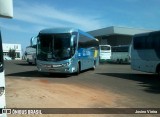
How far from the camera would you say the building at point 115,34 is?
66.5 metres

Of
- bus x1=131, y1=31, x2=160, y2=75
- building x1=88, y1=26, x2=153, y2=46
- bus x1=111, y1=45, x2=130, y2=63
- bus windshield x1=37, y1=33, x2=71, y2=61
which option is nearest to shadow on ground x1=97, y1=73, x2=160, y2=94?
bus x1=131, y1=31, x2=160, y2=75

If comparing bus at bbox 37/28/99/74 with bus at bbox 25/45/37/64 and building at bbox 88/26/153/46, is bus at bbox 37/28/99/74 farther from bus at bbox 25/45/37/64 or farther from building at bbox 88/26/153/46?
building at bbox 88/26/153/46

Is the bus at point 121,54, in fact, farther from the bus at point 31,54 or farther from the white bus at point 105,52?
the bus at point 31,54

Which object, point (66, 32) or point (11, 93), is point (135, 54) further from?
point (11, 93)

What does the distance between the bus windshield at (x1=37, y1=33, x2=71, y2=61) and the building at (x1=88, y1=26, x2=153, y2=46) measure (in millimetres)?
44848

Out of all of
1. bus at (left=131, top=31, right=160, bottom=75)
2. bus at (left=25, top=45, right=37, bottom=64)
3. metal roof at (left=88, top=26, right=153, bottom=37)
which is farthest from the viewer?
metal roof at (left=88, top=26, right=153, bottom=37)

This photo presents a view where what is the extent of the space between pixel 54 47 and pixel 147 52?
19.3ft

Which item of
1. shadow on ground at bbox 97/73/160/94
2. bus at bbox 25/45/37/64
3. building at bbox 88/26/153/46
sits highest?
building at bbox 88/26/153/46

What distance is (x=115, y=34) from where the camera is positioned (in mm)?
66875

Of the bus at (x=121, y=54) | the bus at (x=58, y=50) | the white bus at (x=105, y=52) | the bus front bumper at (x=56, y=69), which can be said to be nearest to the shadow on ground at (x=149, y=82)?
the bus front bumper at (x=56, y=69)

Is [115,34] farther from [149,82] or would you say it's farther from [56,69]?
[149,82]

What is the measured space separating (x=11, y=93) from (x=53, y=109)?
10.1 feet

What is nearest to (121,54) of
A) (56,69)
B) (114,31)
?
(114,31)

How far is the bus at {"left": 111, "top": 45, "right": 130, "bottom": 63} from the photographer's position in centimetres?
4783
